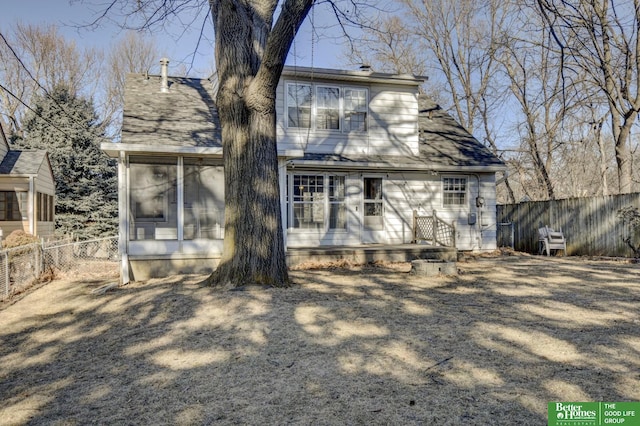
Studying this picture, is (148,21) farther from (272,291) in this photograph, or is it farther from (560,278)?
(560,278)

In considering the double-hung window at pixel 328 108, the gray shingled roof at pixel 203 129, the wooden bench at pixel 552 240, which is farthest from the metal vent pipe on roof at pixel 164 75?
the wooden bench at pixel 552 240

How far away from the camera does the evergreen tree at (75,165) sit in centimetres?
2171

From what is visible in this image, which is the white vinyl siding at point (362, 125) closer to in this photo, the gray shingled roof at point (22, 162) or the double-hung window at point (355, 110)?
the double-hung window at point (355, 110)

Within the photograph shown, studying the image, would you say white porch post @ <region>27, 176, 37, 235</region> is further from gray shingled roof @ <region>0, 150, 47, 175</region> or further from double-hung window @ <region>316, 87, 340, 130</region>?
double-hung window @ <region>316, 87, 340, 130</region>

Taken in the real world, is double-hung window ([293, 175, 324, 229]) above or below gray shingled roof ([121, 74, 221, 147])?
below

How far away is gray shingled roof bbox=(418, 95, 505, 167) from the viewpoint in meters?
13.6

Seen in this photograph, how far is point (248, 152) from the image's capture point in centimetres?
686

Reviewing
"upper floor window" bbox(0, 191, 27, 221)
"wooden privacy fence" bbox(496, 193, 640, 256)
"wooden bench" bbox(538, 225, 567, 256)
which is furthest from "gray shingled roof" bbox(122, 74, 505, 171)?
"upper floor window" bbox(0, 191, 27, 221)

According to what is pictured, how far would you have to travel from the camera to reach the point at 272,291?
6504 mm

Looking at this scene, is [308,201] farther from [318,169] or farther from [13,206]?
[13,206]

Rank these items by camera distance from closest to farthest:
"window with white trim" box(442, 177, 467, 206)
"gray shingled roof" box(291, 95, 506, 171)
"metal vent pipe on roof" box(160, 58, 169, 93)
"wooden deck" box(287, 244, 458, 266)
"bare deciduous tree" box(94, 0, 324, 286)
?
"bare deciduous tree" box(94, 0, 324, 286)
"wooden deck" box(287, 244, 458, 266)
"gray shingled roof" box(291, 95, 506, 171)
"metal vent pipe on roof" box(160, 58, 169, 93)
"window with white trim" box(442, 177, 467, 206)

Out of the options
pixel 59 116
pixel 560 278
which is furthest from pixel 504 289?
pixel 59 116

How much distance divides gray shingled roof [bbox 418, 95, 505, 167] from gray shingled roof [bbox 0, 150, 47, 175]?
14508 mm

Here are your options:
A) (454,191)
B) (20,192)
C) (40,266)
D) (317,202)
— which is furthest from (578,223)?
(20,192)
